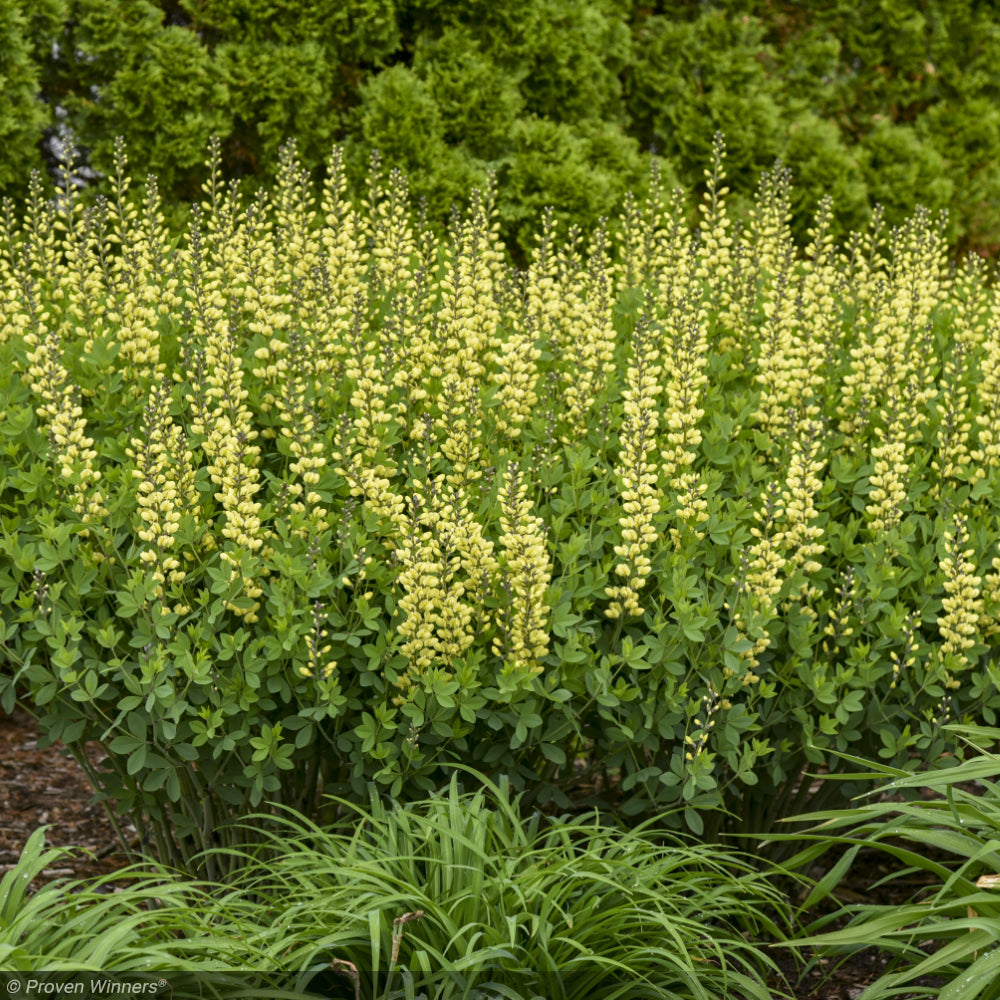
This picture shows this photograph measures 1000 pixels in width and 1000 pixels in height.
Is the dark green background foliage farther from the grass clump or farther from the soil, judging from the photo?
the grass clump

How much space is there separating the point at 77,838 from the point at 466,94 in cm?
509

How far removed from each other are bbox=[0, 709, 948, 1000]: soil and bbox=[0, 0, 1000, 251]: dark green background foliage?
358 centimetres

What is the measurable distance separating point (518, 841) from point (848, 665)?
1162 millimetres

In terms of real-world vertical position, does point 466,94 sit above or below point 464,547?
above

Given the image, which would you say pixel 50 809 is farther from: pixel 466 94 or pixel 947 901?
pixel 466 94

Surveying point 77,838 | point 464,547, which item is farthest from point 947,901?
point 77,838

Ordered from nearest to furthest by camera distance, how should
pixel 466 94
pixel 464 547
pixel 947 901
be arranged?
pixel 947 901 < pixel 464 547 < pixel 466 94

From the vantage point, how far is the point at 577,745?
390 centimetres

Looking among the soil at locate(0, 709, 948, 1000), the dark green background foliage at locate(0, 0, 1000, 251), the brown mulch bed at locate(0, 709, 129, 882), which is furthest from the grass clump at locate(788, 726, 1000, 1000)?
the dark green background foliage at locate(0, 0, 1000, 251)

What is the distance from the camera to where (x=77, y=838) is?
15.9 feet

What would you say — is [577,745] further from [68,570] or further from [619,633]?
[68,570]

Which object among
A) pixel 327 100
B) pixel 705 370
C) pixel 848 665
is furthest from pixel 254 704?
pixel 327 100

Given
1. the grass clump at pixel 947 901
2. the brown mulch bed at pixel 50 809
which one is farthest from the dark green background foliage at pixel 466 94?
the grass clump at pixel 947 901

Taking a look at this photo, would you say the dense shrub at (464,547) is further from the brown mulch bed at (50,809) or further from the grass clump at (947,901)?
the brown mulch bed at (50,809)
